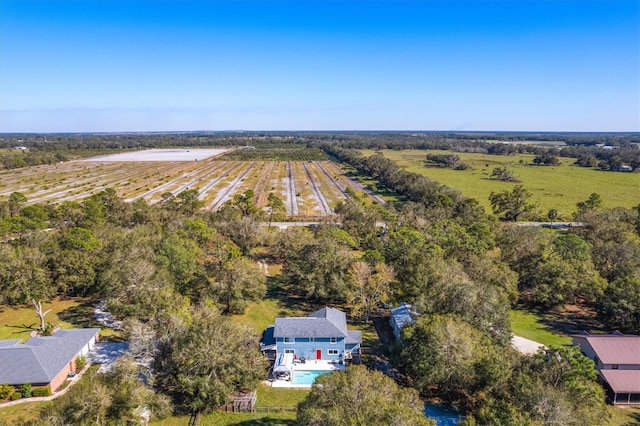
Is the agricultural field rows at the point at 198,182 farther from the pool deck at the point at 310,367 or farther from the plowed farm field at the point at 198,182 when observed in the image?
the pool deck at the point at 310,367

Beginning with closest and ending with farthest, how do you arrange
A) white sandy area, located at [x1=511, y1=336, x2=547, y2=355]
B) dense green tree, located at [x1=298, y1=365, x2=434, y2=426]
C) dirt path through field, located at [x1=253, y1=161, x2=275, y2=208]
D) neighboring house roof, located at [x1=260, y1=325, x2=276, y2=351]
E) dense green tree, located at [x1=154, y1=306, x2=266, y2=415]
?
dense green tree, located at [x1=298, y1=365, x2=434, y2=426] → dense green tree, located at [x1=154, y1=306, x2=266, y2=415] → neighboring house roof, located at [x1=260, y1=325, x2=276, y2=351] → white sandy area, located at [x1=511, y1=336, x2=547, y2=355] → dirt path through field, located at [x1=253, y1=161, x2=275, y2=208]

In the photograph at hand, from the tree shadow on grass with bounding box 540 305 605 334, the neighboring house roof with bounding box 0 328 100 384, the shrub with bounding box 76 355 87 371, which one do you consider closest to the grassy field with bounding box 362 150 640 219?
the tree shadow on grass with bounding box 540 305 605 334

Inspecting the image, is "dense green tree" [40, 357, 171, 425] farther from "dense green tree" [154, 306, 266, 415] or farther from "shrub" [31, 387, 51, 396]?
"shrub" [31, 387, 51, 396]

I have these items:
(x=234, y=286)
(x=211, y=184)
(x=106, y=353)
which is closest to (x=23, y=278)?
(x=106, y=353)

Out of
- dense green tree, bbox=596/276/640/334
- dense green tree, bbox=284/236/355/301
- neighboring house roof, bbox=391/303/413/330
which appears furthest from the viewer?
dense green tree, bbox=284/236/355/301

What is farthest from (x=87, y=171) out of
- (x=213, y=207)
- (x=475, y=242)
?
(x=475, y=242)

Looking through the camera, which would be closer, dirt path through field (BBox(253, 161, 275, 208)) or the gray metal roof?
the gray metal roof

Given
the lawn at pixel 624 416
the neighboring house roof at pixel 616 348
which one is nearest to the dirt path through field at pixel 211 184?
the neighboring house roof at pixel 616 348

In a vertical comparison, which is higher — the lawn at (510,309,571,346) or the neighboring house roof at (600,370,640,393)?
the neighboring house roof at (600,370,640,393)

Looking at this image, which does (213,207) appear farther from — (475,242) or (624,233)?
(624,233)
